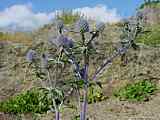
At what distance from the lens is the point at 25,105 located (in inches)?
A: 337

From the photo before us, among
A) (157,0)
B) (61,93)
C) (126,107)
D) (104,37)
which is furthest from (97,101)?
(157,0)

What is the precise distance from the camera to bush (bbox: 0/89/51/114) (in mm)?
8445

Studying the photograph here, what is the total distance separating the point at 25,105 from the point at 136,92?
2.16 metres

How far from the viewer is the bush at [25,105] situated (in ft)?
27.7

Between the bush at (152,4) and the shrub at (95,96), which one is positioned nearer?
the shrub at (95,96)

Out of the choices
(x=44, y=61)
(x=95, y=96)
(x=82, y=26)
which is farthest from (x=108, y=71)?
(x=82, y=26)

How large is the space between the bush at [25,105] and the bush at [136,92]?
1600mm

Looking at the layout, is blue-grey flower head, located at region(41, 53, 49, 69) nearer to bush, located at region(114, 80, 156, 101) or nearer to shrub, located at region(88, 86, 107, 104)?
shrub, located at region(88, 86, 107, 104)

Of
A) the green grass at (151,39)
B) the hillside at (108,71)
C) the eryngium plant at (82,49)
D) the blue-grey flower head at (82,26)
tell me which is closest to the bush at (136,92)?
the hillside at (108,71)

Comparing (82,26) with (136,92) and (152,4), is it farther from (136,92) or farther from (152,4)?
(152,4)


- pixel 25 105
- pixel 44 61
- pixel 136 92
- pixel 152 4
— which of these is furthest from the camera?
pixel 152 4

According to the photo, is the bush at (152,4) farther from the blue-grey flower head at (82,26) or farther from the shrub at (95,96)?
the blue-grey flower head at (82,26)

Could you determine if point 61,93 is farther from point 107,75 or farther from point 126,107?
point 107,75

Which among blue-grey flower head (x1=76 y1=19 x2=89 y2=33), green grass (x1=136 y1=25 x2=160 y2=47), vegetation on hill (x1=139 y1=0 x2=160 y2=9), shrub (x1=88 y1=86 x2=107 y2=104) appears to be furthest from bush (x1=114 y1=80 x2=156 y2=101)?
vegetation on hill (x1=139 y1=0 x2=160 y2=9)
